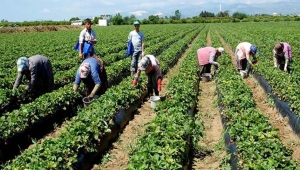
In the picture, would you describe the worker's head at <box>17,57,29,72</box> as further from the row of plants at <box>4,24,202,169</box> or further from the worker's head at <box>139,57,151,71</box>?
the worker's head at <box>139,57,151,71</box>

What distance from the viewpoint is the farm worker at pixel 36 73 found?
26.9 ft

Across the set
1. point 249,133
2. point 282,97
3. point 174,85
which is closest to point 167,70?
point 174,85

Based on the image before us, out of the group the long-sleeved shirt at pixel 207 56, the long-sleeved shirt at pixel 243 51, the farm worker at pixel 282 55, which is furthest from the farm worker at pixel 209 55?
the farm worker at pixel 282 55

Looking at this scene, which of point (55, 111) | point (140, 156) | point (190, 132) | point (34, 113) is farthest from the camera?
point (55, 111)

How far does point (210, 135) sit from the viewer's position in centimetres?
773

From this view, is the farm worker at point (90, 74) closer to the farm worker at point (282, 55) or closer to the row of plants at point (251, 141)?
the row of plants at point (251, 141)

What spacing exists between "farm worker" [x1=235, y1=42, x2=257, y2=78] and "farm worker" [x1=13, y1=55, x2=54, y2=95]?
23.4ft

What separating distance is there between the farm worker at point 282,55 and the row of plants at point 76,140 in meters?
6.09

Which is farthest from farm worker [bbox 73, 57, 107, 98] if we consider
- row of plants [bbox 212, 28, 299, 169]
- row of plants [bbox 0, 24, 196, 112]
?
row of plants [bbox 212, 28, 299, 169]

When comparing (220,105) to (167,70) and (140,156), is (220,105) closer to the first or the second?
(140,156)

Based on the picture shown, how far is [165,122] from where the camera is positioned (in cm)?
633

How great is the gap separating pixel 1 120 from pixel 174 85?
15.5 ft

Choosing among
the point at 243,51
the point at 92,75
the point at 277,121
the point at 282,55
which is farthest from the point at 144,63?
the point at 282,55

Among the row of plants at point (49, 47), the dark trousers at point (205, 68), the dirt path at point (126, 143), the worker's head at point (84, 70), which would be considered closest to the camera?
the dirt path at point (126, 143)
